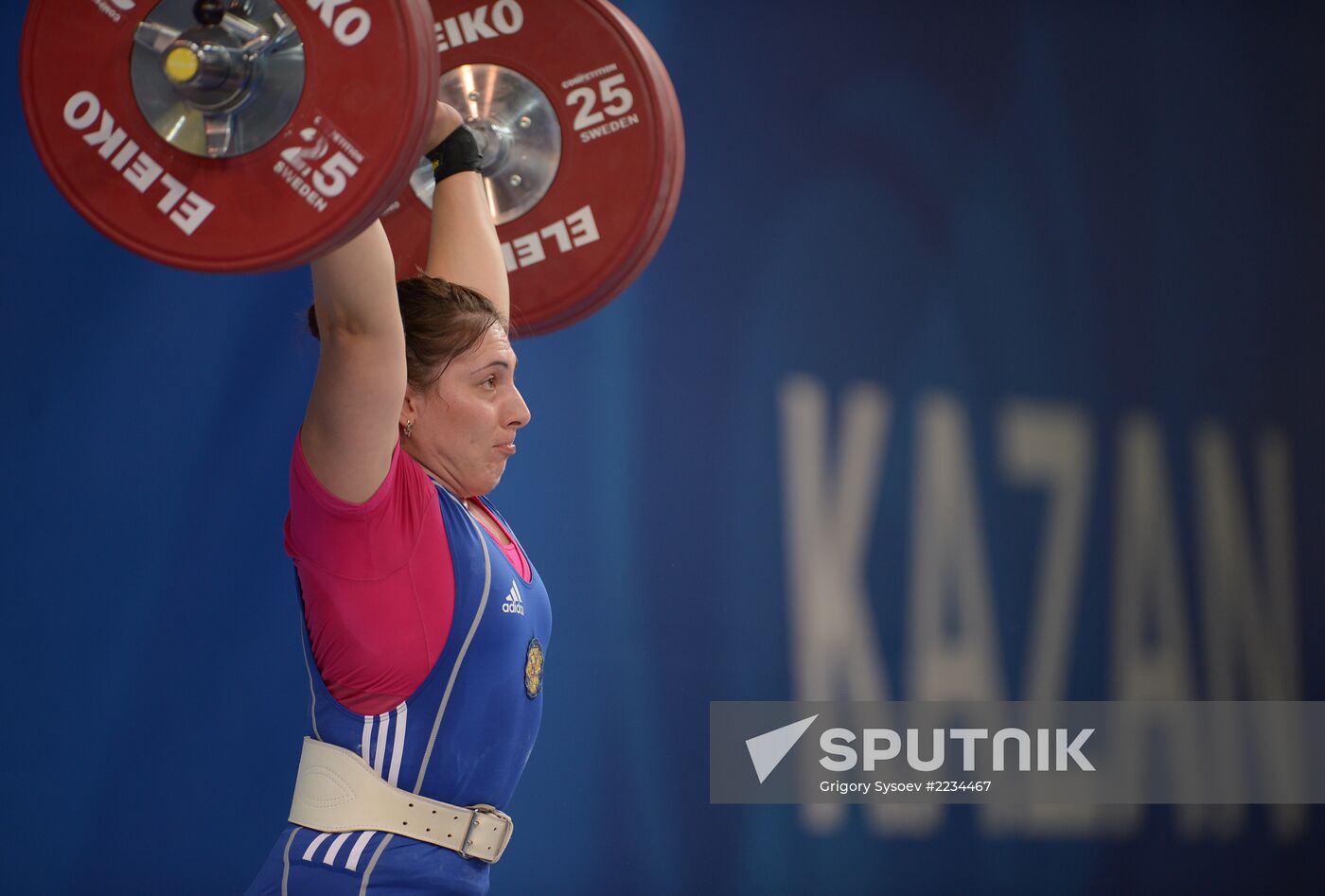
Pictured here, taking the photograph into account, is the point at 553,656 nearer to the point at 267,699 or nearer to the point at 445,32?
the point at 267,699

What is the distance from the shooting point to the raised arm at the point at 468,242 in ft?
6.98

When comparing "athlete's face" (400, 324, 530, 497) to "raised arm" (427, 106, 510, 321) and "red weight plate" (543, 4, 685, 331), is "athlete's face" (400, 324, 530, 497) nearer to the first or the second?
"raised arm" (427, 106, 510, 321)

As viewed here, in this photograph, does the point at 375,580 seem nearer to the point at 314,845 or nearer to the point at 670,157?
the point at 314,845

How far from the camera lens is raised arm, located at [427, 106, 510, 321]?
213 cm

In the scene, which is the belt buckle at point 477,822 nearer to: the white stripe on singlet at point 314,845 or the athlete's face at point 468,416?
the white stripe on singlet at point 314,845

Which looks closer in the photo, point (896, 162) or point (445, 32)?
point (445, 32)

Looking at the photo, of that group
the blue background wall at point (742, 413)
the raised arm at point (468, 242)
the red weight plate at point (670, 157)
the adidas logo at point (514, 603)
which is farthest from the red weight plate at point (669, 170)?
the blue background wall at point (742, 413)

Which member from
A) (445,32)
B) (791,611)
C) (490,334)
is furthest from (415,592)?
(791,611)

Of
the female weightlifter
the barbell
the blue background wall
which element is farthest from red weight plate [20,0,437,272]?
the blue background wall

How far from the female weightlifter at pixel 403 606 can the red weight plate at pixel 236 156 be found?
0.40ft

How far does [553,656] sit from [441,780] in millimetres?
1793

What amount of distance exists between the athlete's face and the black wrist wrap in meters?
0.32

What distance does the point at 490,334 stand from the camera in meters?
1.98

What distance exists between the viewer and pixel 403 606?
1720 mm
